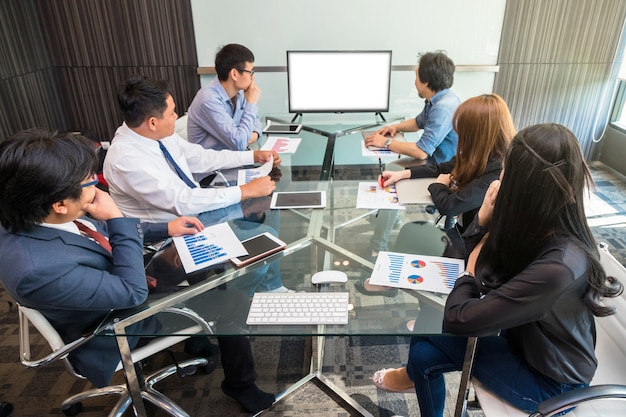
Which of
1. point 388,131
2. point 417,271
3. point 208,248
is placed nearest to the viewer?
point 417,271

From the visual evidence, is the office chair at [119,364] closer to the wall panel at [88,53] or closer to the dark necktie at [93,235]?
the dark necktie at [93,235]

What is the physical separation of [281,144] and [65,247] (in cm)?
173

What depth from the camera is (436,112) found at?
2.48 m

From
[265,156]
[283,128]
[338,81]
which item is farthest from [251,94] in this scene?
[338,81]

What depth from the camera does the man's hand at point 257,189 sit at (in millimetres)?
2023

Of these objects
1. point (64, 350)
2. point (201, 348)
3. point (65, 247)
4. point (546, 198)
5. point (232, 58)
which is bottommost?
point (201, 348)

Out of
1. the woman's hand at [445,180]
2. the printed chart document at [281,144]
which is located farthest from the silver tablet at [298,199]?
the printed chart document at [281,144]

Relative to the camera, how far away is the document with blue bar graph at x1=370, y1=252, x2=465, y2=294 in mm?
1397

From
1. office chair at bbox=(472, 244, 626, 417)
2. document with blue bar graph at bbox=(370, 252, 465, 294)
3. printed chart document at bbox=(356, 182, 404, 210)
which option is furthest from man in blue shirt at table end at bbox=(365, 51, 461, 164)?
office chair at bbox=(472, 244, 626, 417)

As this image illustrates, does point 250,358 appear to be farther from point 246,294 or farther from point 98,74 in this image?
point 98,74

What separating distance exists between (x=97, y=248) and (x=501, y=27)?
385cm

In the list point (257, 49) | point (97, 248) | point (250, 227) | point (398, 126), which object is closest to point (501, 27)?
point (398, 126)

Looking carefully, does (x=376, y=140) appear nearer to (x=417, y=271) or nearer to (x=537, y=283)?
(x=417, y=271)

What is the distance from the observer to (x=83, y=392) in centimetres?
182
